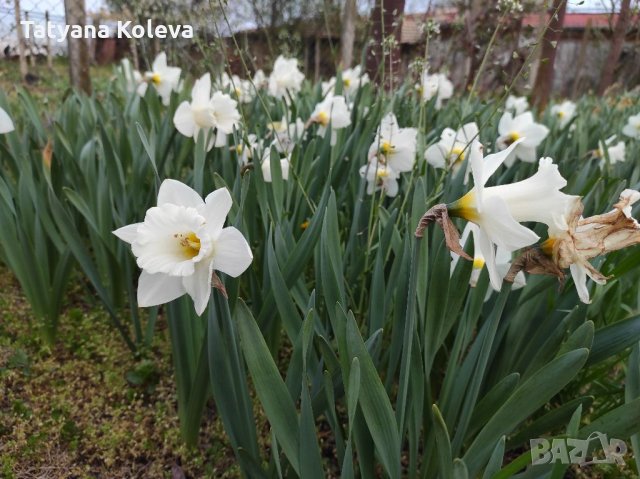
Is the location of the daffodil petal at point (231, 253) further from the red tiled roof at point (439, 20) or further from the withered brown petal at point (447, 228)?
the red tiled roof at point (439, 20)

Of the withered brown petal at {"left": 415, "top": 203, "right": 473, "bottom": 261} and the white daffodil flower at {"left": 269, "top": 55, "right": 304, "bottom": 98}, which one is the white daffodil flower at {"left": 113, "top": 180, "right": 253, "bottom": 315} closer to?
the withered brown petal at {"left": 415, "top": 203, "right": 473, "bottom": 261}

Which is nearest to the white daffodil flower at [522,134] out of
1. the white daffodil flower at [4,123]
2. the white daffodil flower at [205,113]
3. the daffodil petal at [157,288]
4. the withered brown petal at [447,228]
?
the white daffodil flower at [205,113]

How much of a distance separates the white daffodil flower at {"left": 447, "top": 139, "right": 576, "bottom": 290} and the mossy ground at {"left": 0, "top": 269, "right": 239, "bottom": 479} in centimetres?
82

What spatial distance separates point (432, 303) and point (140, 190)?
3.23 ft

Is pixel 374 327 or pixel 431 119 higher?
pixel 431 119

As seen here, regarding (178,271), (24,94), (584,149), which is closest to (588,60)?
(584,149)

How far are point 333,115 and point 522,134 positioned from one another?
662 mm

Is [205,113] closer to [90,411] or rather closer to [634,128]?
[90,411]

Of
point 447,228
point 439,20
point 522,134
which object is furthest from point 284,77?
point 439,20

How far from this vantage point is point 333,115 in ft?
5.90

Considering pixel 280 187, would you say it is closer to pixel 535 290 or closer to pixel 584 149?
pixel 535 290

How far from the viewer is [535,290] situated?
1.14 meters

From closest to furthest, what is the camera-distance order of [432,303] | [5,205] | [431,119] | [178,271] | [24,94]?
[178,271] < [432,303] < [5,205] < [24,94] < [431,119]

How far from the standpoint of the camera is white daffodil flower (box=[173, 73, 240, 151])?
1.54 metres
